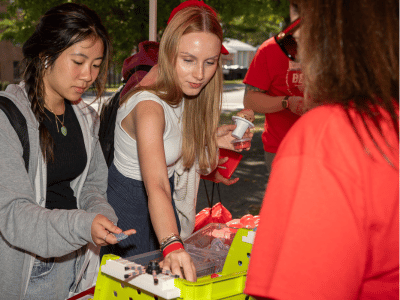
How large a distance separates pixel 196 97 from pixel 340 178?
5.76 ft

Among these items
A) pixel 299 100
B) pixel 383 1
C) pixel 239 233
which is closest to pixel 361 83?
pixel 383 1

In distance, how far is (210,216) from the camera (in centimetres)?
359

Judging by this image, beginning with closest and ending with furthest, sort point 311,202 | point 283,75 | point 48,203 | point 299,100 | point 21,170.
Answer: point 311,202 < point 21,170 < point 48,203 < point 299,100 < point 283,75

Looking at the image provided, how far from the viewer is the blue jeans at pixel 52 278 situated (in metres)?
1.94

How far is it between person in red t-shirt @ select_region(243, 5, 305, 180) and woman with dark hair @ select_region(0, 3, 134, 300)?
1621 millimetres

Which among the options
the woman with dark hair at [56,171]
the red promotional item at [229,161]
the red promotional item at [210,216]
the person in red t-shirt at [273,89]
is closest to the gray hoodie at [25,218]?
the woman with dark hair at [56,171]

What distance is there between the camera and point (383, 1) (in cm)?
83

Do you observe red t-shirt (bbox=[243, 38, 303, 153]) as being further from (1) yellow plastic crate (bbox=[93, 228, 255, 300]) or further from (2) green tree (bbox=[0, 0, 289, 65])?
(2) green tree (bbox=[0, 0, 289, 65])

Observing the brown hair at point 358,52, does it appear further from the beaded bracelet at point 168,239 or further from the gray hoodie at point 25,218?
the gray hoodie at point 25,218

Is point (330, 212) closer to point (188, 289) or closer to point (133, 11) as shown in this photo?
point (188, 289)

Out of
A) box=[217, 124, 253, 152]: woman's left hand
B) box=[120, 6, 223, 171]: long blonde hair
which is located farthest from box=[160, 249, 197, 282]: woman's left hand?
box=[217, 124, 253, 152]: woman's left hand

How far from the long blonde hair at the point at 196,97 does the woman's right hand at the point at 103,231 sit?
28.3 inches

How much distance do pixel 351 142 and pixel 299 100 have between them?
2.52 m

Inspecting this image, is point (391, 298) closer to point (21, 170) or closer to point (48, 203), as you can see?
point (21, 170)
